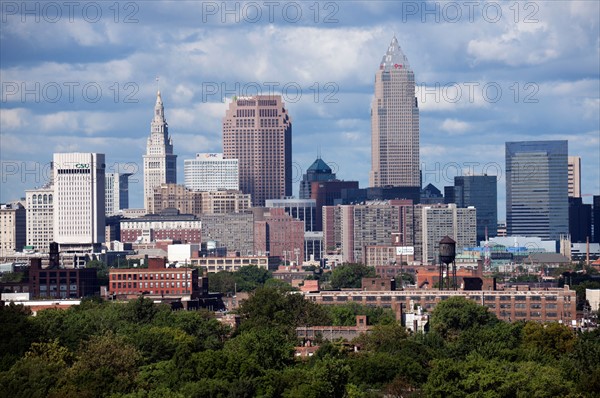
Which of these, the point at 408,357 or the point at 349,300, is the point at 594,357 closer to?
the point at 408,357

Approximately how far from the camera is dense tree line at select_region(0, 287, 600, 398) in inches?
3625

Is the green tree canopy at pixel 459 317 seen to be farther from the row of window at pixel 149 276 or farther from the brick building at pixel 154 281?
the row of window at pixel 149 276

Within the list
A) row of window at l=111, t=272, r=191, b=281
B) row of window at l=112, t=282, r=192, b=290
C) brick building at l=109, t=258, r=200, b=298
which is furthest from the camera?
→ row of window at l=111, t=272, r=191, b=281

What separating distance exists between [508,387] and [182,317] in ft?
153

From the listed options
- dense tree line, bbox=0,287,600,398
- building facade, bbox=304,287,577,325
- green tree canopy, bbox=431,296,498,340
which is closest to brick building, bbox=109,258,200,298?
building facade, bbox=304,287,577,325

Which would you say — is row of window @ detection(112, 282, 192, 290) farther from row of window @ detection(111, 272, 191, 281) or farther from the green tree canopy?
the green tree canopy

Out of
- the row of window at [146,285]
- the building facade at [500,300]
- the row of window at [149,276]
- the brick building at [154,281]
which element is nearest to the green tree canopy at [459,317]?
the building facade at [500,300]

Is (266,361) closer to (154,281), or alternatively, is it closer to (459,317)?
(459,317)

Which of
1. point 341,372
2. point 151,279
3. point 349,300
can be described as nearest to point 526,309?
point 349,300

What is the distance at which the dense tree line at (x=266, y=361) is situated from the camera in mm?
92062

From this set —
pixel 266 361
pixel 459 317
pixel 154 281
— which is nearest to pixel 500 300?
pixel 459 317

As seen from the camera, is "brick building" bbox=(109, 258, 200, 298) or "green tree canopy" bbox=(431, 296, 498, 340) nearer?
"green tree canopy" bbox=(431, 296, 498, 340)

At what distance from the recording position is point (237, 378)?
313 feet

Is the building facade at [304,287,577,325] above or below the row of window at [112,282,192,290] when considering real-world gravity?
below
